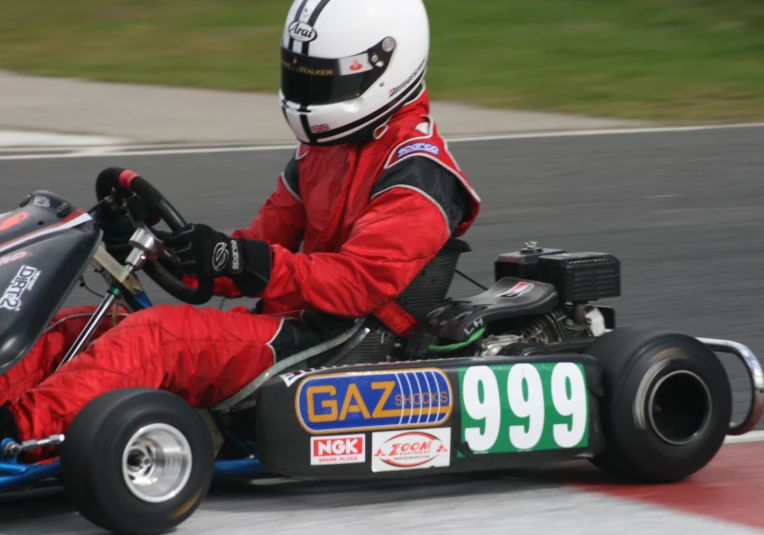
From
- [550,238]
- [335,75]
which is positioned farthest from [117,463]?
[550,238]

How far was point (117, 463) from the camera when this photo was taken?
309 cm

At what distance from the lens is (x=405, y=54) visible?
383 centimetres

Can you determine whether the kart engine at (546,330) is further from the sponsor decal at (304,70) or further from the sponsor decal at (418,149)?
the sponsor decal at (304,70)

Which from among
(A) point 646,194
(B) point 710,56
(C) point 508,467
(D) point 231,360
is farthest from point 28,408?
(B) point 710,56

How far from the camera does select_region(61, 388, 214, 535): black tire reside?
306cm

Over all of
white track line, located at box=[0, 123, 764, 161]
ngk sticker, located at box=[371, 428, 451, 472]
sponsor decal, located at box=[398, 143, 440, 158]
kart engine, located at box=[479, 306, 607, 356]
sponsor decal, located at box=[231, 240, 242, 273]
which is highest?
white track line, located at box=[0, 123, 764, 161]

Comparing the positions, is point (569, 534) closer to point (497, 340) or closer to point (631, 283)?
point (497, 340)

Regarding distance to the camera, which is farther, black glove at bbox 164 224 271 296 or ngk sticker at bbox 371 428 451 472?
ngk sticker at bbox 371 428 451 472

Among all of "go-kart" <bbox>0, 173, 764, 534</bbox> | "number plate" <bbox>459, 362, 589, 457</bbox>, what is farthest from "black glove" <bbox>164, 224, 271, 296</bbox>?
"number plate" <bbox>459, 362, 589, 457</bbox>

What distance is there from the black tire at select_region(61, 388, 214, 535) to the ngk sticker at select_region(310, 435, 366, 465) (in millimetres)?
321

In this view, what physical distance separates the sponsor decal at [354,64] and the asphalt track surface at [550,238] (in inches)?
43.7

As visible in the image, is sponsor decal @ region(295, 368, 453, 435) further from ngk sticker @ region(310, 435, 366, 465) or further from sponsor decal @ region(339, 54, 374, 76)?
sponsor decal @ region(339, 54, 374, 76)

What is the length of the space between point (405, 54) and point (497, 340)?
819 millimetres

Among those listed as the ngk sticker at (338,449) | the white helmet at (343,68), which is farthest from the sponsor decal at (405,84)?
the ngk sticker at (338,449)
